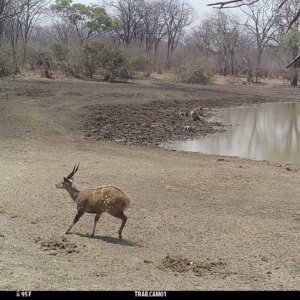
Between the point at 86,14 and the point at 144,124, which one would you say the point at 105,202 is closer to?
the point at 144,124

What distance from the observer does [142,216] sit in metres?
9.20

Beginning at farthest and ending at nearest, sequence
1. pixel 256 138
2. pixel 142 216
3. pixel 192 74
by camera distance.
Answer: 1. pixel 192 74
2. pixel 256 138
3. pixel 142 216

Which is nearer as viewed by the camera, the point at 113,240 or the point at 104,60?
the point at 113,240

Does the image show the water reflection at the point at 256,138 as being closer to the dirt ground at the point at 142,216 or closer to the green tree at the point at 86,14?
the dirt ground at the point at 142,216

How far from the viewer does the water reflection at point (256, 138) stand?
61.7ft

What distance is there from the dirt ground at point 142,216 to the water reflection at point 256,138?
162cm

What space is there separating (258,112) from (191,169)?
61.8ft

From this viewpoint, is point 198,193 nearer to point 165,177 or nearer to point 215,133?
point 165,177

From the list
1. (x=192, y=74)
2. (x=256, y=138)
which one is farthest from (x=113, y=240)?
(x=192, y=74)

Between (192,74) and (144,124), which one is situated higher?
(192,74)

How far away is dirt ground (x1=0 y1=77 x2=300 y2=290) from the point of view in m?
6.26

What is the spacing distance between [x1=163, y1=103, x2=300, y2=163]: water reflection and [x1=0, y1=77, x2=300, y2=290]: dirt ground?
63.9 inches

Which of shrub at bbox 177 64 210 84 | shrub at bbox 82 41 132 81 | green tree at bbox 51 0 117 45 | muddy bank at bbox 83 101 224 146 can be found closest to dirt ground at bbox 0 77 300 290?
muddy bank at bbox 83 101 224 146

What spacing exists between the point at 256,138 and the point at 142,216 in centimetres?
1431
